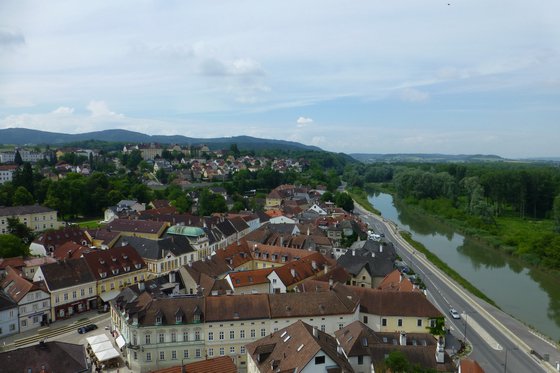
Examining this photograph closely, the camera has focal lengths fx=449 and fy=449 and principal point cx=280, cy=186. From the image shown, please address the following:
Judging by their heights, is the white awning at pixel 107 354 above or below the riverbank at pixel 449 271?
above

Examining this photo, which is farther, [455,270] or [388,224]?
[388,224]

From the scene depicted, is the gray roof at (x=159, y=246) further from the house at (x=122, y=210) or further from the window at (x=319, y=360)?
the window at (x=319, y=360)

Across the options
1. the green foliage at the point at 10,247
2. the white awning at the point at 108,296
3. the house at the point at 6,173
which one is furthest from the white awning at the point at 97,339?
the house at the point at 6,173

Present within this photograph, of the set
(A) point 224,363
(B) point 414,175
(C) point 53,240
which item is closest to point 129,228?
(C) point 53,240

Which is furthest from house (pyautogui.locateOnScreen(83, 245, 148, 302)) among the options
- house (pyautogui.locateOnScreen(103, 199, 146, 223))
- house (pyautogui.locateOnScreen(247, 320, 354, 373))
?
house (pyautogui.locateOnScreen(103, 199, 146, 223))

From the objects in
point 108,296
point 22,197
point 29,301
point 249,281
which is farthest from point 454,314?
point 22,197

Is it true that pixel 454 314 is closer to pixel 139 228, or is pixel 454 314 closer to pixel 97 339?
→ pixel 97 339

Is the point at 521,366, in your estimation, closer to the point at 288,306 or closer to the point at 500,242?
the point at 288,306
